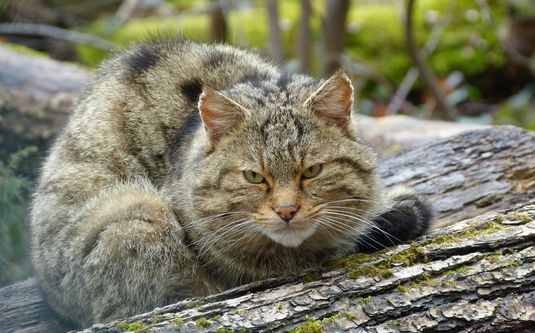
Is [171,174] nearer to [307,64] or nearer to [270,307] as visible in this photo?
[270,307]

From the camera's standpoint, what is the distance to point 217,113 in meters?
3.73

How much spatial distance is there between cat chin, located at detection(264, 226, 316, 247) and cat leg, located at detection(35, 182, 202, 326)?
576 mm

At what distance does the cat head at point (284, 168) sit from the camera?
139 inches

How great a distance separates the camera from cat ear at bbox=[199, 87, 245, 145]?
Answer: 12.0 ft

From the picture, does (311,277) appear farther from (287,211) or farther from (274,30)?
(274,30)

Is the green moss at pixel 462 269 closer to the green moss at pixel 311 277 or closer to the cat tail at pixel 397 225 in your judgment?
the cat tail at pixel 397 225

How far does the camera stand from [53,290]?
12.9 feet

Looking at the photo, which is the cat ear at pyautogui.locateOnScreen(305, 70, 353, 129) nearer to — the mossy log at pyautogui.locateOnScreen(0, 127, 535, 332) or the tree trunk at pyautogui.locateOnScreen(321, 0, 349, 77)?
the mossy log at pyautogui.locateOnScreen(0, 127, 535, 332)

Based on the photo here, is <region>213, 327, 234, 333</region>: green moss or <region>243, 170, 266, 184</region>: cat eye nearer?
<region>213, 327, 234, 333</region>: green moss

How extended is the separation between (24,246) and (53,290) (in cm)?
129

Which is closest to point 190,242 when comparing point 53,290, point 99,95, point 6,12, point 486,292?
point 53,290

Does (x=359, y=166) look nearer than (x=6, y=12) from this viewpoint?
Yes

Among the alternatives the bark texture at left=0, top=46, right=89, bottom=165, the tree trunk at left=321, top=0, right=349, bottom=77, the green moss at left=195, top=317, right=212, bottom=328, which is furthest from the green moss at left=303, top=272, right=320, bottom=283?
the tree trunk at left=321, top=0, right=349, bottom=77

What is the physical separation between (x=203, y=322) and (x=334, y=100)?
1.36 m
